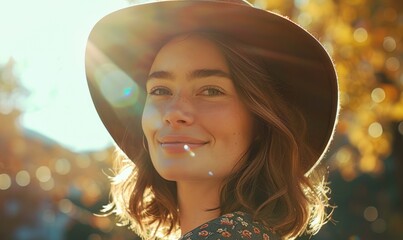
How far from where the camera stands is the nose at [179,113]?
8.34 feet

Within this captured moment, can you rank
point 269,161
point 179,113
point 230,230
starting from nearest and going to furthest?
point 230,230 < point 179,113 < point 269,161

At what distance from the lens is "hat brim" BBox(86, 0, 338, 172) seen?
8.50 feet

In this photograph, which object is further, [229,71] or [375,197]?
[375,197]

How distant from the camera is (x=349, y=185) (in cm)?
1283

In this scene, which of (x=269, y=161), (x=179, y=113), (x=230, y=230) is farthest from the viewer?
(x=269, y=161)

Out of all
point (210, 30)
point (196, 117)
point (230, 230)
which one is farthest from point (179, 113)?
point (230, 230)

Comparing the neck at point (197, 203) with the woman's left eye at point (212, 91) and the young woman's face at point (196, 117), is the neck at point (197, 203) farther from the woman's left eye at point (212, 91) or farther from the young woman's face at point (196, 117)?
the woman's left eye at point (212, 91)

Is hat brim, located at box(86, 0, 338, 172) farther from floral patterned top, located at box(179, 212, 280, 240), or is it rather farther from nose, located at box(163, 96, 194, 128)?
floral patterned top, located at box(179, 212, 280, 240)

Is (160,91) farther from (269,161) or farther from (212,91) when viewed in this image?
(269,161)

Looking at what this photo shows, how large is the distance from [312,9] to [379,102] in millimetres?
1018

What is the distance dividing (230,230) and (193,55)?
0.61m

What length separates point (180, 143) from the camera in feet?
8.43

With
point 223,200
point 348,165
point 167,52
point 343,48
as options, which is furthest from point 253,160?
point 348,165

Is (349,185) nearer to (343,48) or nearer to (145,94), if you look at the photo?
(343,48)
